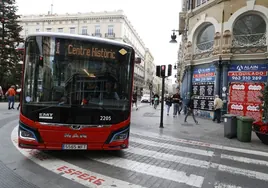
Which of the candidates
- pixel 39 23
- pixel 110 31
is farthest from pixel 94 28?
pixel 39 23

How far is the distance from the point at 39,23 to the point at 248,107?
5830cm

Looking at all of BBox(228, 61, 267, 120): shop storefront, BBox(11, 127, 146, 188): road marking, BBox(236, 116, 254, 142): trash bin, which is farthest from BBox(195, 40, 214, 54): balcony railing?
BBox(11, 127, 146, 188): road marking

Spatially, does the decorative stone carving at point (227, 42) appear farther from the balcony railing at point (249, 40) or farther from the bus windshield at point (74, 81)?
the bus windshield at point (74, 81)

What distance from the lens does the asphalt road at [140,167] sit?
13.5ft

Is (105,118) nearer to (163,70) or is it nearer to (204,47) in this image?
(163,70)

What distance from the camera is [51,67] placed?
4.90 metres

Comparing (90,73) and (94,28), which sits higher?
(94,28)

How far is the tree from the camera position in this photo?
2867cm

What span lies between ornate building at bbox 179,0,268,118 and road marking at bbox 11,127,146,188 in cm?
1210

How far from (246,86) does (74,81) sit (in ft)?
40.1

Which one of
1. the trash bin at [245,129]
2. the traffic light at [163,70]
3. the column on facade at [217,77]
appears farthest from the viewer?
the column on facade at [217,77]

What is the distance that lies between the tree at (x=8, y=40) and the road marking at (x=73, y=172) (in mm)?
26522

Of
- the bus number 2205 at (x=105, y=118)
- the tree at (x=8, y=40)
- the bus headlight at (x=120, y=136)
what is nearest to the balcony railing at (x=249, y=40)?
the bus headlight at (x=120, y=136)

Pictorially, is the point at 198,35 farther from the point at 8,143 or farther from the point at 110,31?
the point at 110,31
